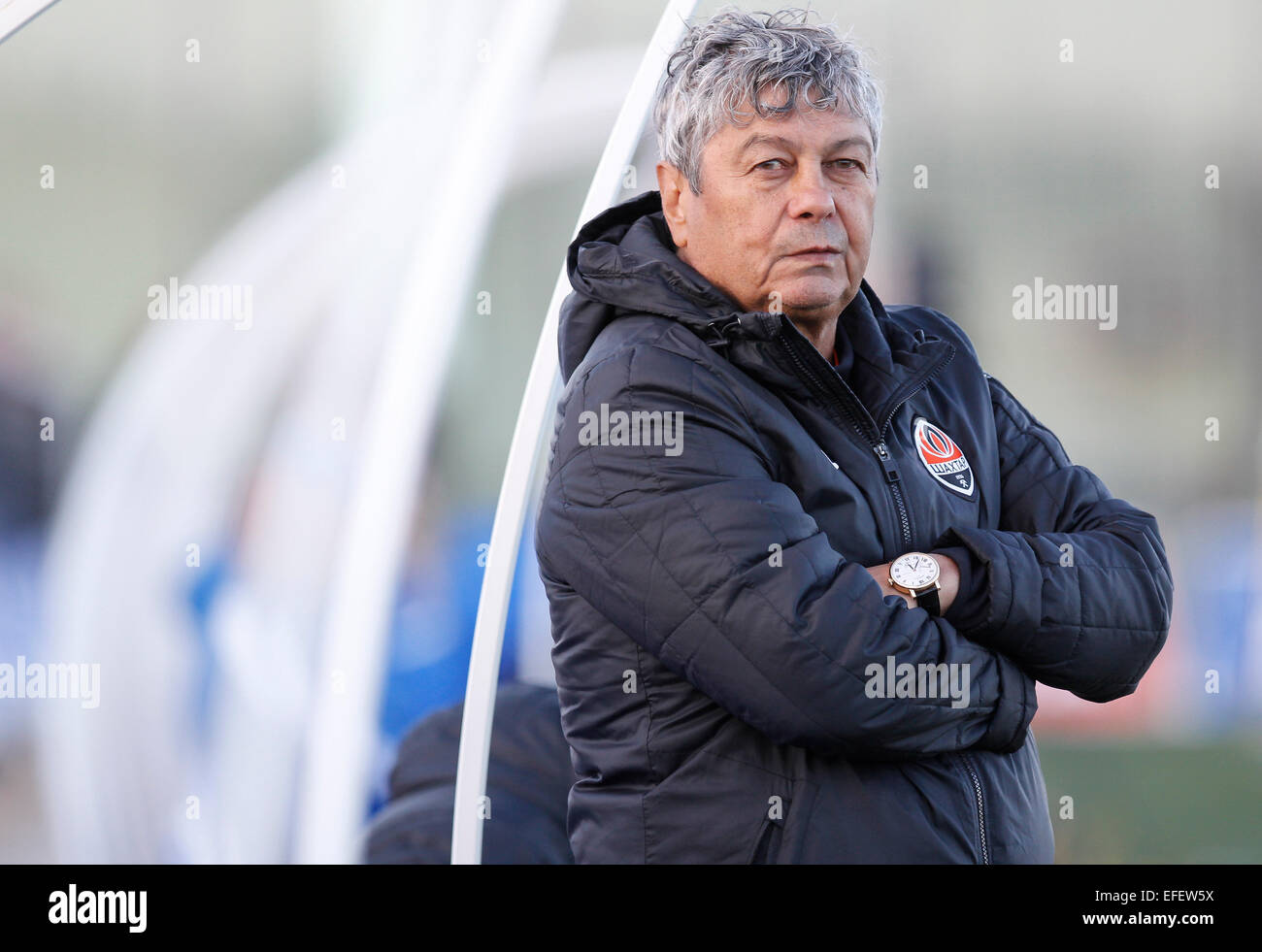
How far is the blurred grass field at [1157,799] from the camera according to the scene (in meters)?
3.50

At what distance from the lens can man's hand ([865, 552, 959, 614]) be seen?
1942 millimetres

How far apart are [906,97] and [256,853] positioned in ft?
9.23

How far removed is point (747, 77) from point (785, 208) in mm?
229

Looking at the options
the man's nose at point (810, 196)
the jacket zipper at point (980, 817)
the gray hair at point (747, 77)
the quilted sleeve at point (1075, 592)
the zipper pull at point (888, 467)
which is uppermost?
the gray hair at point (747, 77)

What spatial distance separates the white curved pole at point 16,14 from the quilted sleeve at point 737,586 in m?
2.43

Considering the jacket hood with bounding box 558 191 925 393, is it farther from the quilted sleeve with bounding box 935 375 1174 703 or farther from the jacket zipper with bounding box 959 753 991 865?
the jacket zipper with bounding box 959 753 991 865

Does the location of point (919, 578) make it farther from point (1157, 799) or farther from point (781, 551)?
point (1157, 799)

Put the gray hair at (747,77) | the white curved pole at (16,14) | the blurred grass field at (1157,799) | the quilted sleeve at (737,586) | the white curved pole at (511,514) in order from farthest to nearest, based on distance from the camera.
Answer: the blurred grass field at (1157,799) → the white curved pole at (16,14) → the white curved pole at (511,514) → the gray hair at (747,77) → the quilted sleeve at (737,586)

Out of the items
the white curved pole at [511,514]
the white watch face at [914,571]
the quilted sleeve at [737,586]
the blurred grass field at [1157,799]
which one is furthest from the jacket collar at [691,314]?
the blurred grass field at [1157,799]

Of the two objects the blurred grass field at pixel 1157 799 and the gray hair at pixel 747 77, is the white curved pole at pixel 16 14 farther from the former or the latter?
the blurred grass field at pixel 1157 799

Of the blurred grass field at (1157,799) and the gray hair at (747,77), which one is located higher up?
the gray hair at (747,77)

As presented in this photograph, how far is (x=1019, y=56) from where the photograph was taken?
11.3 ft

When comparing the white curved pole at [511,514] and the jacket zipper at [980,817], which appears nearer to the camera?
the jacket zipper at [980,817]
